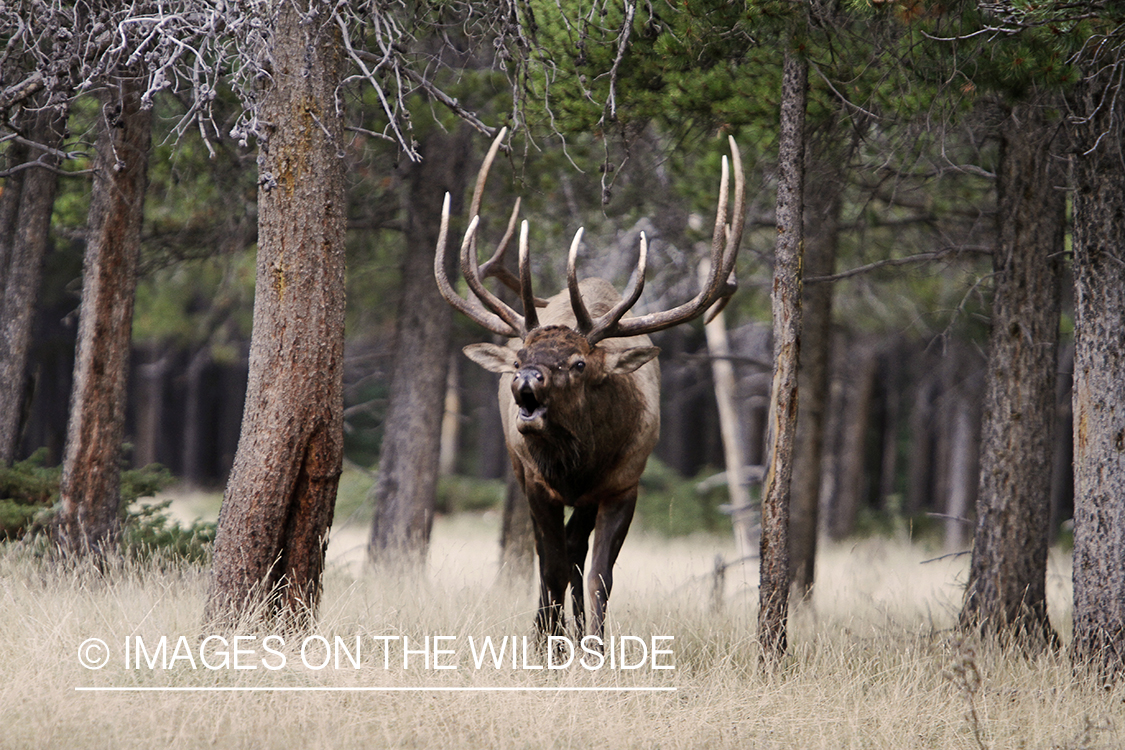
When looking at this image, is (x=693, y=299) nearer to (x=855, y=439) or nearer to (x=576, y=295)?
(x=576, y=295)

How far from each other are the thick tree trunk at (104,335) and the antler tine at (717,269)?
4054 mm

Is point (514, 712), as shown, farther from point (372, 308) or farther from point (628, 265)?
point (372, 308)

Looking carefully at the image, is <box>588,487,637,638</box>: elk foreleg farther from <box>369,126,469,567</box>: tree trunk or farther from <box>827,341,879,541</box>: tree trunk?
<box>827,341,879,541</box>: tree trunk

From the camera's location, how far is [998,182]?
289 inches

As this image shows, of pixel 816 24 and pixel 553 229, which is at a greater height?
pixel 816 24

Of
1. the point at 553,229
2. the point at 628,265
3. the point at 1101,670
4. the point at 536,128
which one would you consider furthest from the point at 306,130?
the point at 628,265

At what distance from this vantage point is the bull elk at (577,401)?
587 centimetres

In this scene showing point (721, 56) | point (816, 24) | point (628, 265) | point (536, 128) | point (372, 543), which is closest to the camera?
point (816, 24)

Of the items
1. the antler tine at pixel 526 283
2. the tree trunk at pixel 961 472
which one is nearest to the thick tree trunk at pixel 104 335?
the antler tine at pixel 526 283

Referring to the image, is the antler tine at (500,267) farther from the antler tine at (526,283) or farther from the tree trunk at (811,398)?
the tree trunk at (811,398)

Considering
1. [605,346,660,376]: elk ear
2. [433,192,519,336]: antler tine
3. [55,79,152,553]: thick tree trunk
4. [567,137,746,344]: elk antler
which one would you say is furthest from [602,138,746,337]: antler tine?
[55,79,152,553]: thick tree trunk

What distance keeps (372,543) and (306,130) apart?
5.36 m

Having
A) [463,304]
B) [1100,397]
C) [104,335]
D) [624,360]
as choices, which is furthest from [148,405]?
[1100,397]

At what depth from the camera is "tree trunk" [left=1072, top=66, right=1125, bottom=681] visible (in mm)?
5953
